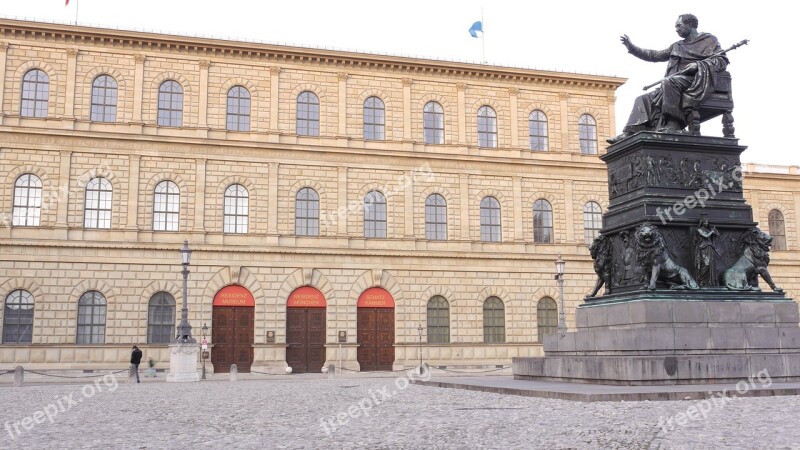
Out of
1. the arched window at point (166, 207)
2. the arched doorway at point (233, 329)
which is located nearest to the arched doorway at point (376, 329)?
the arched doorway at point (233, 329)

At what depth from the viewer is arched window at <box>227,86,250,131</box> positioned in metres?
41.8

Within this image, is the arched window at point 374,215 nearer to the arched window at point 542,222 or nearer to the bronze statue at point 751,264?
the arched window at point 542,222

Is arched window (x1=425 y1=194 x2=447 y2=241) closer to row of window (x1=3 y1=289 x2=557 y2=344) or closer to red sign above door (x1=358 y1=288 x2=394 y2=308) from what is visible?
row of window (x1=3 y1=289 x2=557 y2=344)

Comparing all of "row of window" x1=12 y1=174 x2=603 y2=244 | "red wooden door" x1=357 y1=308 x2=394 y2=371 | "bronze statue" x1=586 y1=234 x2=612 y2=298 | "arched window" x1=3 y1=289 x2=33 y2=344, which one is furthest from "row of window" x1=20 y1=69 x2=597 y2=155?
"bronze statue" x1=586 y1=234 x2=612 y2=298

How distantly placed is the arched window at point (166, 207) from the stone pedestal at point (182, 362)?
9911 mm

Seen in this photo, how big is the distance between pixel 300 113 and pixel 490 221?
466 inches

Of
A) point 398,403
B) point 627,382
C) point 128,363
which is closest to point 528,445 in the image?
point 627,382

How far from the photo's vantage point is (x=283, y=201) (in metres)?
41.4

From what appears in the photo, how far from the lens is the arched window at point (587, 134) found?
4719 centimetres

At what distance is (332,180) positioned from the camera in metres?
42.3

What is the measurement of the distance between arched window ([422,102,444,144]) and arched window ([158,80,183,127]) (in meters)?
13.0

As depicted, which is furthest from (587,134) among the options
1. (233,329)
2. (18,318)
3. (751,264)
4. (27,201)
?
(751,264)

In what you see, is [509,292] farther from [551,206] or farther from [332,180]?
[332,180]

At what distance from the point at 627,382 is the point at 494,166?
31.7m
